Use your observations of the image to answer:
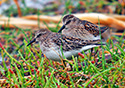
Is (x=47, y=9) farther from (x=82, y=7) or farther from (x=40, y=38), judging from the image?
(x=40, y=38)

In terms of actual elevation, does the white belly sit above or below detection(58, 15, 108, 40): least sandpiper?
below

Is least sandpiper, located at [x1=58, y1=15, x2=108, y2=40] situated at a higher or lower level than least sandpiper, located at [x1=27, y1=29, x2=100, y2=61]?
higher

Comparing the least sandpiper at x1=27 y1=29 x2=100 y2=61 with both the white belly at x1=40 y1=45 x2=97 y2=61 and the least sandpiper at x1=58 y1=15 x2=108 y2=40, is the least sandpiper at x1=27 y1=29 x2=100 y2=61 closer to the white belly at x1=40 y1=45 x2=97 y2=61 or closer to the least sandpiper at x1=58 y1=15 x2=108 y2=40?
the white belly at x1=40 y1=45 x2=97 y2=61

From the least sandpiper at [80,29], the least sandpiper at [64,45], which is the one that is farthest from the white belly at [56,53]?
the least sandpiper at [80,29]

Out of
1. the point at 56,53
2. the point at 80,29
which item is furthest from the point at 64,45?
the point at 80,29

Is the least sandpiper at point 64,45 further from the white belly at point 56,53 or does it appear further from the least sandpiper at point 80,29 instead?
the least sandpiper at point 80,29

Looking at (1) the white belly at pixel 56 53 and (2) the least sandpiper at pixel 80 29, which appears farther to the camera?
(2) the least sandpiper at pixel 80 29

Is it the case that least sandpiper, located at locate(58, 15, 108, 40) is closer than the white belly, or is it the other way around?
the white belly

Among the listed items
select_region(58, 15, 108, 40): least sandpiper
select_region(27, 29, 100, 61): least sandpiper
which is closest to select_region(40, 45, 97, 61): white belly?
select_region(27, 29, 100, 61): least sandpiper

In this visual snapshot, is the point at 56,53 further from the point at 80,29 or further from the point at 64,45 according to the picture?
the point at 80,29

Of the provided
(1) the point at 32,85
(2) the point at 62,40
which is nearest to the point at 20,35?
(2) the point at 62,40
